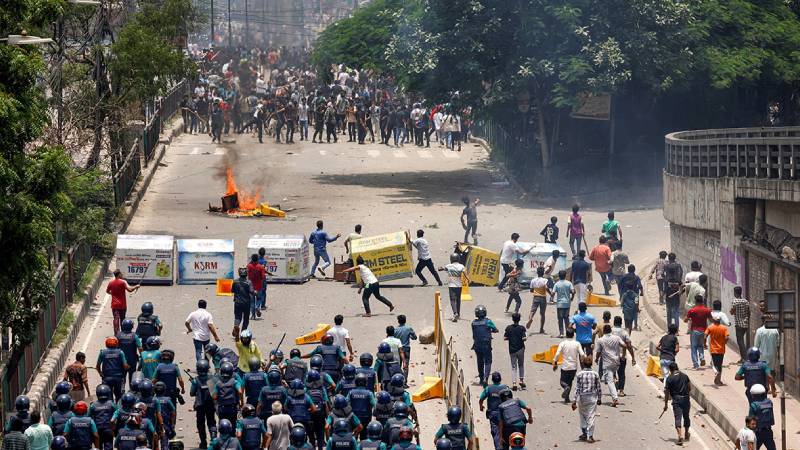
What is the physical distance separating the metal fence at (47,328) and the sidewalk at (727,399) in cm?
983

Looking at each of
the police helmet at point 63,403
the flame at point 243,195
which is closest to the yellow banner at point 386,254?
the flame at point 243,195

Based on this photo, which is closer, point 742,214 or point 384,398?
point 384,398

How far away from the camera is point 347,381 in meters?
20.5

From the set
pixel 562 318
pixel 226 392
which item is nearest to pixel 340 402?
pixel 226 392

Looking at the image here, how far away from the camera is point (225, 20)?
103062 millimetres

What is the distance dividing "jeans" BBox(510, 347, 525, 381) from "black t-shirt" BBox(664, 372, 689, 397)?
2986 mm

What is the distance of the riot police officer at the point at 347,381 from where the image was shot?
66.9 feet

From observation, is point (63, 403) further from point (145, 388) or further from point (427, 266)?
point (427, 266)

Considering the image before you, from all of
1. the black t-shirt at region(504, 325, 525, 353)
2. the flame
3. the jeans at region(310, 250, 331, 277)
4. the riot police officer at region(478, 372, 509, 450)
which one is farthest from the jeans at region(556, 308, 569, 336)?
the flame

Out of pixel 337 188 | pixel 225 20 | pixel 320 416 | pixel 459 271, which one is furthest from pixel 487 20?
pixel 225 20

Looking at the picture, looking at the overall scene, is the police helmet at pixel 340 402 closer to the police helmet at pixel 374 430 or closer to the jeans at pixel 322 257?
the police helmet at pixel 374 430

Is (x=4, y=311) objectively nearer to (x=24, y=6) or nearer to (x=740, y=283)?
(x=24, y=6)

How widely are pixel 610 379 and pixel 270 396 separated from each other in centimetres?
602

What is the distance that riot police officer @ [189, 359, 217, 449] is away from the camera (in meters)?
20.8
